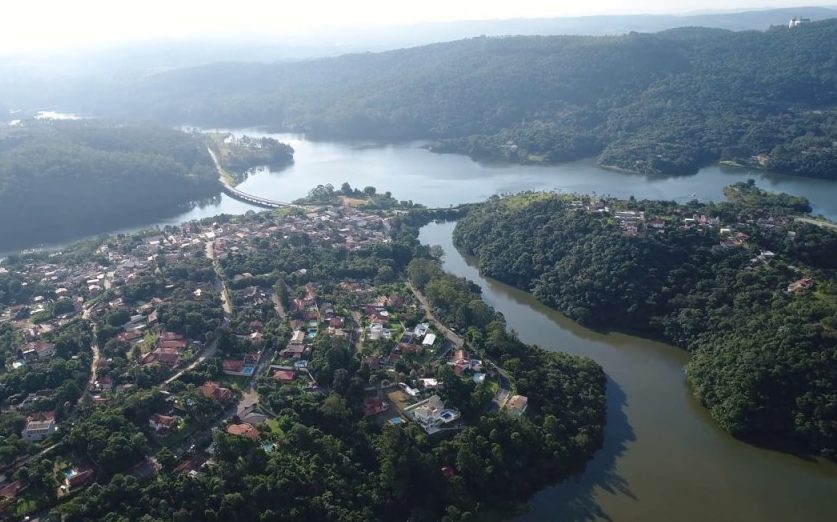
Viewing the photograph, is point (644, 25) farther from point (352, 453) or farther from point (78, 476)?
point (78, 476)

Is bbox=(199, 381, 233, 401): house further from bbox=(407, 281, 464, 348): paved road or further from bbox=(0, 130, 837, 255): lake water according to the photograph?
bbox=(0, 130, 837, 255): lake water

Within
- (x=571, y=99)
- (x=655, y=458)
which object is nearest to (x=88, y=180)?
(x=655, y=458)

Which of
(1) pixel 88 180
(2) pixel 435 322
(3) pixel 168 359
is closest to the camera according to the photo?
(3) pixel 168 359

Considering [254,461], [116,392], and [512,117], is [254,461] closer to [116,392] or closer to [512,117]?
[116,392]

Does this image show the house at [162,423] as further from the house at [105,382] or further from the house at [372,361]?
the house at [372,361]

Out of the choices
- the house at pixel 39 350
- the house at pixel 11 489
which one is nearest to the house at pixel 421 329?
the house at pixel 39 350
